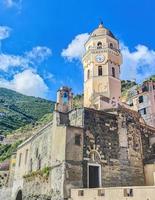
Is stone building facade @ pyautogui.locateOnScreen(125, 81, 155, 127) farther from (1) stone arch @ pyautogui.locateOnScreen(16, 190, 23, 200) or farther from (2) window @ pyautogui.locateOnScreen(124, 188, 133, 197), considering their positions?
(2) window @ pyautogui.locateOnScreen(124, 188, 133, 197)

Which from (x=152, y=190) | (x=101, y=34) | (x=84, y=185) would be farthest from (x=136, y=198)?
(x=101, y=34)

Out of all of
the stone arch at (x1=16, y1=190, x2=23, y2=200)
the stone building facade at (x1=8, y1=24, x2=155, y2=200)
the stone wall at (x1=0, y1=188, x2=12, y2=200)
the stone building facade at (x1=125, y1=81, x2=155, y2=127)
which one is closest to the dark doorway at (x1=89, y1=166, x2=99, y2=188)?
the stone building facade at (x1=8, y1=24, x2=155, y2=200)

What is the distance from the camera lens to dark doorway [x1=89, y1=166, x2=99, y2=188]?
80.0ft

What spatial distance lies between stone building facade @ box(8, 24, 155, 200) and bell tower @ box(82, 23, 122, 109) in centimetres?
869

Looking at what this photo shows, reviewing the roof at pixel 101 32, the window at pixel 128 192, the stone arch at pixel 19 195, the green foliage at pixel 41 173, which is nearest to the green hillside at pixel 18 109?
the roof at pixel 101 32

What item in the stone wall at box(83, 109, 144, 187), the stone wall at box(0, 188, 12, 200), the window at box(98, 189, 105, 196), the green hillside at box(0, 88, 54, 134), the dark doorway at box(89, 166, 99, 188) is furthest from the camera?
the green hillside at box(0, 88, 54, 134)

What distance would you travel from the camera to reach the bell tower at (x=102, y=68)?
40.3 metres

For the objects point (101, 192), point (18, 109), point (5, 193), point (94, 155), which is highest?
point (18, 109)

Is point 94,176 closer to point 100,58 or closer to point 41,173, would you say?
point 41,173

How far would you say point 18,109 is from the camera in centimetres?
11762

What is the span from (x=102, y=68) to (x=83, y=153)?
19.1 metres

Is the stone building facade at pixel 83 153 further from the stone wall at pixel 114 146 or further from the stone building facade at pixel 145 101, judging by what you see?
the stone building facade at pixel 145 101

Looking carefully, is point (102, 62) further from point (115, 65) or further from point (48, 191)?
point (48, 191)

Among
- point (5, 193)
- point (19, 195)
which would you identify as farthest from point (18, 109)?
point (19, 195)
